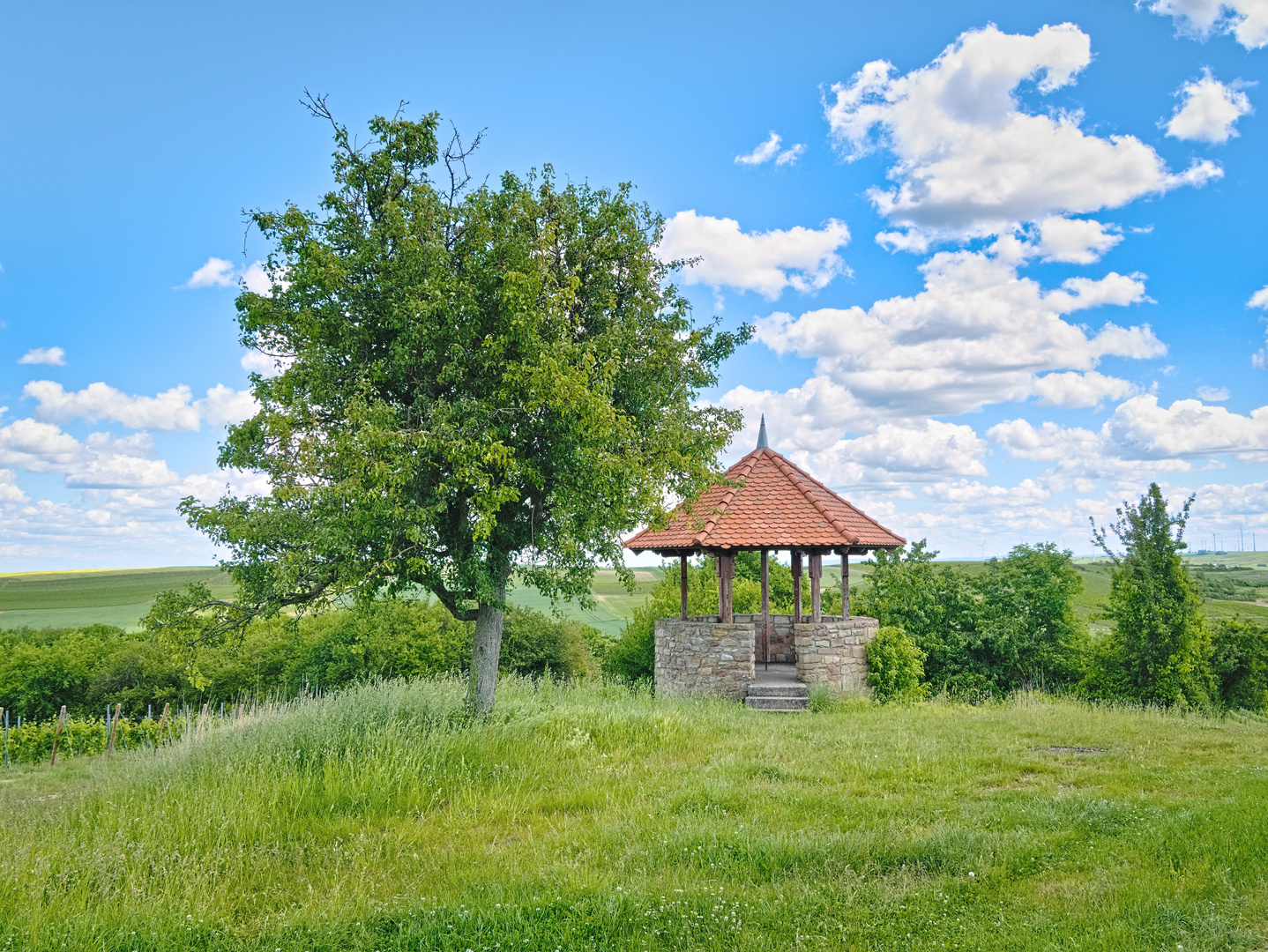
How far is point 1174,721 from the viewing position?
41.3 ft

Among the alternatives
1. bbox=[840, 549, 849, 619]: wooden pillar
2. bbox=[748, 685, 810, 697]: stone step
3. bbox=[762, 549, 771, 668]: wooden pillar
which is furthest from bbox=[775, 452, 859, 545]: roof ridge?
bbox=[748, 685, 810, 697]: stone step

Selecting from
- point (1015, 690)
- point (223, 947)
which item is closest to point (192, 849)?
point (223, 947)

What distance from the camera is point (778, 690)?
1500 cm

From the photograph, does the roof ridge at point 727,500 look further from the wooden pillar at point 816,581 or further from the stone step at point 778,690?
the stone step at point 778,690

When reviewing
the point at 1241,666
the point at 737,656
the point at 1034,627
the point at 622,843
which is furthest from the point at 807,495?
the point at 622,843

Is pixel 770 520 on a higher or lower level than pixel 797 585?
higher

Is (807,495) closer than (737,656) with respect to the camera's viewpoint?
No

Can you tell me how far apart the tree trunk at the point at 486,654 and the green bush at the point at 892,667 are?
28.5 feet

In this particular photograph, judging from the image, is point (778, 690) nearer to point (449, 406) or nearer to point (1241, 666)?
point (449, 406)

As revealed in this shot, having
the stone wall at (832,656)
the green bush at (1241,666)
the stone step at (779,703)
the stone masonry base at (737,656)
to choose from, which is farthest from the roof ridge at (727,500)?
the green bush at (1241,666)

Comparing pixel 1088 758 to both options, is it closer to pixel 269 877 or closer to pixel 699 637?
pixel 699 637

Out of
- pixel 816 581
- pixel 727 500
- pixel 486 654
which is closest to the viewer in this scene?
pixel 486 654

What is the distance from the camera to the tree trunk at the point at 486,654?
35.7ft

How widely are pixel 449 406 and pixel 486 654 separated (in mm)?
3985
